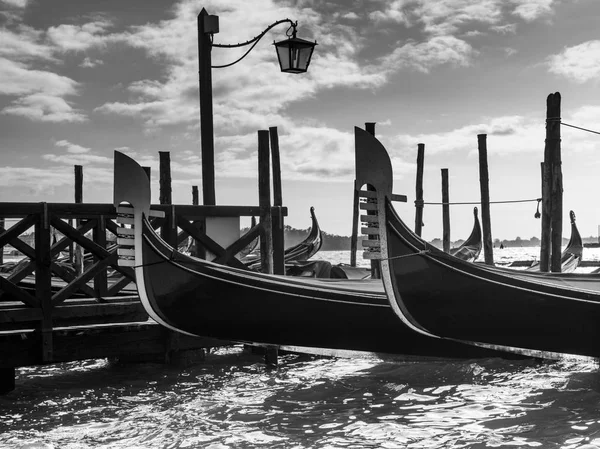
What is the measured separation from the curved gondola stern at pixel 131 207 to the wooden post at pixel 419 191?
10.7 metres

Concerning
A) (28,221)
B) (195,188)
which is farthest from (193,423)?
(195,188)

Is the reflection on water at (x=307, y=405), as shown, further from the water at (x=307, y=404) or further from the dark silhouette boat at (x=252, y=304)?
the dark silhouette boat at (x=252, y=304)

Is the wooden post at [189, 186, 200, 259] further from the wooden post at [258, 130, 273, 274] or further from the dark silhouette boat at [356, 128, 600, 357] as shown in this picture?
the dark silhouette boat at [356, 128, 600, 357]

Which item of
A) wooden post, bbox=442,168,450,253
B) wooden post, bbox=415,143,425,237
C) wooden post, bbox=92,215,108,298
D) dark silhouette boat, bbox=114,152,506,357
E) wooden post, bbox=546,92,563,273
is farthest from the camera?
wooden post, bbox=442,168,450,253

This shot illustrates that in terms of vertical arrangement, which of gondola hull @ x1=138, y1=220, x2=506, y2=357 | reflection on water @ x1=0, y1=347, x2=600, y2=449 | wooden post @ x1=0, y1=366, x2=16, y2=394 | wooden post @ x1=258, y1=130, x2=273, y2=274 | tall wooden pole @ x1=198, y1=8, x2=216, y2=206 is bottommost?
reflection on water @ x1=0, y1=347, x2=600, y2=449

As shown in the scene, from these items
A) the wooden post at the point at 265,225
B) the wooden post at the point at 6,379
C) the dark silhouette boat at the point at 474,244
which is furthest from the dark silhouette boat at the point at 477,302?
the dark silhouette boat at the point at 474,244

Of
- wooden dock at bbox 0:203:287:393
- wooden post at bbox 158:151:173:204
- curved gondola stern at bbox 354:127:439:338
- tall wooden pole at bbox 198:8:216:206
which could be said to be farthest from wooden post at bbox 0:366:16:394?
wooden post at bbox 158:151:173:204

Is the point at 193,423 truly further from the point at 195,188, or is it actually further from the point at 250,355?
the point at 195,188

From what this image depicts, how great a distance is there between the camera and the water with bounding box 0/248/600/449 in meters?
4.63

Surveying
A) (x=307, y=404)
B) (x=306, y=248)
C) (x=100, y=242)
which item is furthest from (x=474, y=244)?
(x=307, y=404)

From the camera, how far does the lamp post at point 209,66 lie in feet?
23.5

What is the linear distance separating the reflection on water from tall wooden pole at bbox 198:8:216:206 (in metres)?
1.71

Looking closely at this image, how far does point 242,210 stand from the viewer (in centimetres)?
691

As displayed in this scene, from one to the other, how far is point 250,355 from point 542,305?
321 cm
